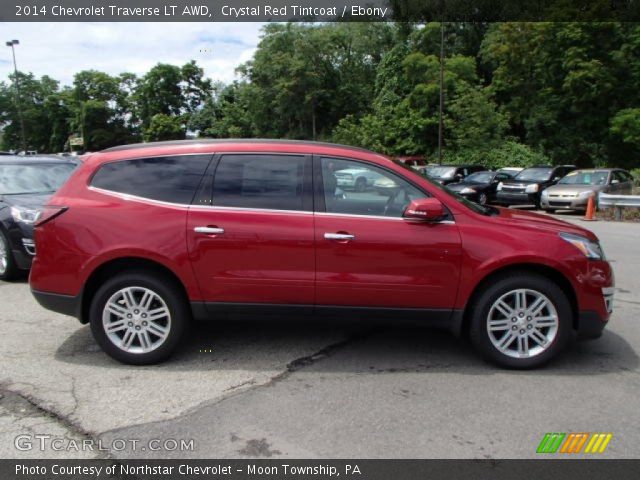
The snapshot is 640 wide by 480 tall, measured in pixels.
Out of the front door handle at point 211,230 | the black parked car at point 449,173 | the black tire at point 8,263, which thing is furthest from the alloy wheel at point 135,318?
the black parked car at point 449,173

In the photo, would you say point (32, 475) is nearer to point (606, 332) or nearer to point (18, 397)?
point (18, 397)

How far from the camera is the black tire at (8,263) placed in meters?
6.88

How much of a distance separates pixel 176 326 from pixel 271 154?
5.16 ft

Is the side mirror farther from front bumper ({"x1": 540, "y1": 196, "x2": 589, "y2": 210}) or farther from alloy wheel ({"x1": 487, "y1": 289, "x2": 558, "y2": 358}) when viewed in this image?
front bumper ({"x1": 540, "y1": 196, "x2": 589, "y2": 210})

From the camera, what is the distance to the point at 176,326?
4.16 m

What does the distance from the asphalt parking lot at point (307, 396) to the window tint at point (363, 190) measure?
1.01 m

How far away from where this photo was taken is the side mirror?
393 centimetres

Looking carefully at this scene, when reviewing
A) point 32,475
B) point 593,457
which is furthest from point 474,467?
point 32,475

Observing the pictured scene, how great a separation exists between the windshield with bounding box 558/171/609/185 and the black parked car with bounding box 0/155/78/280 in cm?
1496

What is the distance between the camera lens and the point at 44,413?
11.3 ft

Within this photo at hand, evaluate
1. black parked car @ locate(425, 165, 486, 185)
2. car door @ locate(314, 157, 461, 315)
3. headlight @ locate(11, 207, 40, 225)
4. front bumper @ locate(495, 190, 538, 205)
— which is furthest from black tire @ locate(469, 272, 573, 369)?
black parked car @ locate(425, 165, 486, 185)

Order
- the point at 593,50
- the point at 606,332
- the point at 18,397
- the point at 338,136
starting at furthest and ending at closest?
the point at 338,136 < the point at 593,50 < the point at 606,332 < the point at 18,397

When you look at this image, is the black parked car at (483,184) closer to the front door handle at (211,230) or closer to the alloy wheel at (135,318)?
the front door handle at (211,230)

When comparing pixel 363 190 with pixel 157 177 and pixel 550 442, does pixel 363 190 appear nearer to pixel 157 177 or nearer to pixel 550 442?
pixel 157 177
